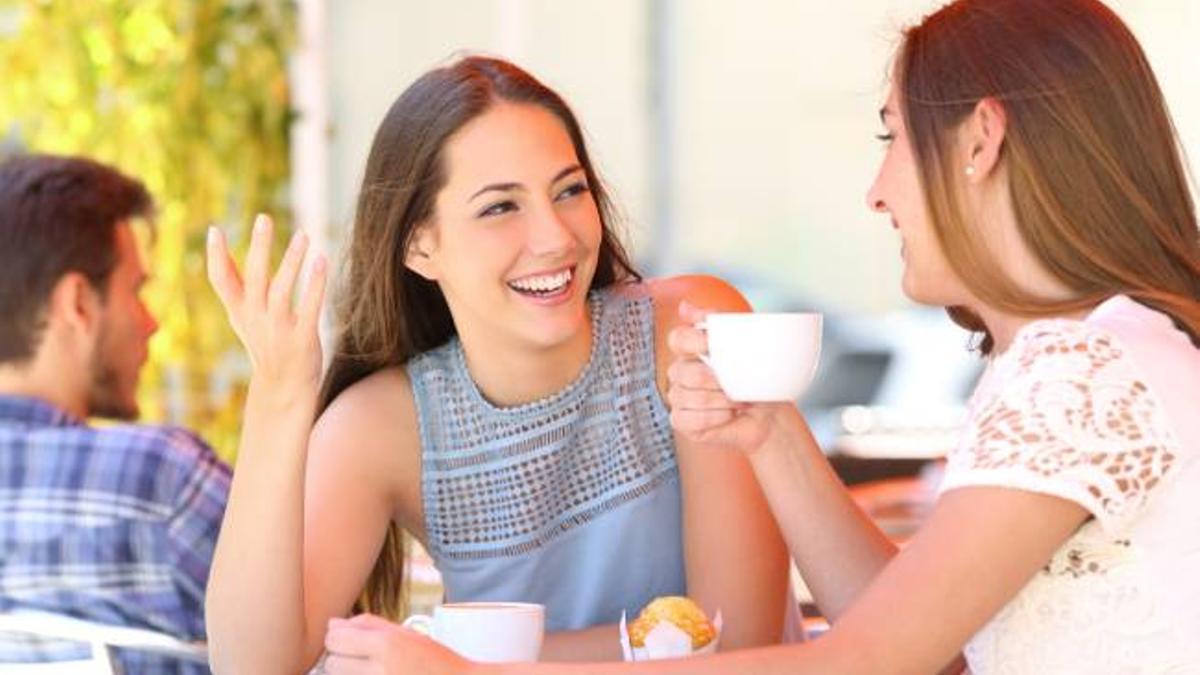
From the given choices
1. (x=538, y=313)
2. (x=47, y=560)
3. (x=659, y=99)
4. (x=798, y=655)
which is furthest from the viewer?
(x=659, y=99)

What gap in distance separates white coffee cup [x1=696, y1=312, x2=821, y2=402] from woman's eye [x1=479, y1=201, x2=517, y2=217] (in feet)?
1.97

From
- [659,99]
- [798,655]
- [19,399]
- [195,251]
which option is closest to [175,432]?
[19,399]

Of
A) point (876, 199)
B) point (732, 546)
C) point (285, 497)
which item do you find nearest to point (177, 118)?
point (732, 546)

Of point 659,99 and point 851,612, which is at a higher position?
point 851,612

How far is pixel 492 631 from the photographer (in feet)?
5.79

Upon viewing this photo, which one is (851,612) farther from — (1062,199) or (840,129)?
(840,129)

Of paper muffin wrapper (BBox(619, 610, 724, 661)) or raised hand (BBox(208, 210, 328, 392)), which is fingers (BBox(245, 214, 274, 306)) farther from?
paper muffin wrapper (BBox(619, 610, 724, 661))

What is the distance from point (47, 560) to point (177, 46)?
274cm

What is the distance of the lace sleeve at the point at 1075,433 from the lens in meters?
1.62

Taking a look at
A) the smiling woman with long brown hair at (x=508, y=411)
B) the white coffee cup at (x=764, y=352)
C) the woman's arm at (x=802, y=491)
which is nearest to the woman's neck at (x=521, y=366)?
the smiling woman with long brown hair at (x=508, y=411)

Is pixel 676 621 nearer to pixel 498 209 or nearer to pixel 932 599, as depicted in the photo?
pixel 932 599

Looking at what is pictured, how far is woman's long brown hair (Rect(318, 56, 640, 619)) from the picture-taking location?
2.42 metres

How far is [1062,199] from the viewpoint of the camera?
5.80ft

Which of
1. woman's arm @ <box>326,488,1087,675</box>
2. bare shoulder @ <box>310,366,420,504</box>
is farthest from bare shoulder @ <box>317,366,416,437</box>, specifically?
woman's arm @ <box>326,488,1087,675</box>
